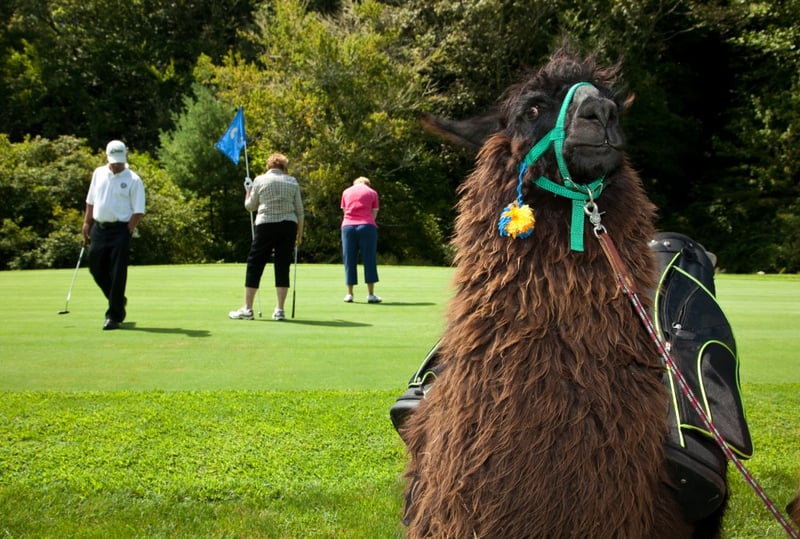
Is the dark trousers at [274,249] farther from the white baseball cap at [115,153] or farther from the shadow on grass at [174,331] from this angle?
the white baseball cap at [115,153]

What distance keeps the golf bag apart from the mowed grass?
150cm

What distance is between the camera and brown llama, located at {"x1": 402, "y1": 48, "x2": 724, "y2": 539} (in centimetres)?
228

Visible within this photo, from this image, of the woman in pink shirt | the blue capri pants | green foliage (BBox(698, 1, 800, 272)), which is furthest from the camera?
green foliage (BBox(698, 1, 800, 272))

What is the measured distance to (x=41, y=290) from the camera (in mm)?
14156

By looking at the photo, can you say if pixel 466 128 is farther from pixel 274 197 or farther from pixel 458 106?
pixel 458 106

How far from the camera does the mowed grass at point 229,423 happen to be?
13.3 ft

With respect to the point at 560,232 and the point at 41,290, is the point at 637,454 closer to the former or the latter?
the point at 560,232

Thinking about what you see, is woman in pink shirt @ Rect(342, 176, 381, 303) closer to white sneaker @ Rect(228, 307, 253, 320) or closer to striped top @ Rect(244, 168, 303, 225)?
striped top @ Rect(244, 168, 303, 225)

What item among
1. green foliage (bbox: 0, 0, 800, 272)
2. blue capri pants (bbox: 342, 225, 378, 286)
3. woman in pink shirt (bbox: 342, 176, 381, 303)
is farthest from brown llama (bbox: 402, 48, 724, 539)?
green foliage (bbox: 0, 0, 800, 272)

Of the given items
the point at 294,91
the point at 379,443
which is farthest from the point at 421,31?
the point at 379,443

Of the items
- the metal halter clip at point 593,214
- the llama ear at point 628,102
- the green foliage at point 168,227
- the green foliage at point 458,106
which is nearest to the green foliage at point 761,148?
the green foliage at point 458,106

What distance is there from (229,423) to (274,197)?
18.1ft

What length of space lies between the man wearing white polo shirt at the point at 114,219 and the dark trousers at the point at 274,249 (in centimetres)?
151

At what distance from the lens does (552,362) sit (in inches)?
91.9
